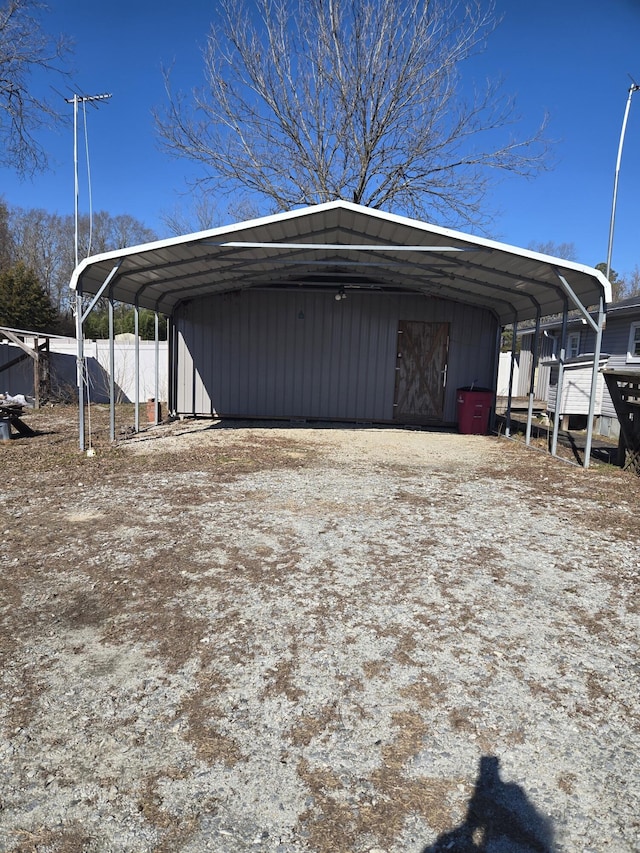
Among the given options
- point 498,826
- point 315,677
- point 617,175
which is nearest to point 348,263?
point 315,677

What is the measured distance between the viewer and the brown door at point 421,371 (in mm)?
11922

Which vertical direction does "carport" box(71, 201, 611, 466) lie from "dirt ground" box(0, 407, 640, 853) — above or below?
above

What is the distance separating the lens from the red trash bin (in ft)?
36.5

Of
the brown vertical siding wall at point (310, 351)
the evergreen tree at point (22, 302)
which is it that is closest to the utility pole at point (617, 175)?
the brown vertical siding wall at point (310, 351)

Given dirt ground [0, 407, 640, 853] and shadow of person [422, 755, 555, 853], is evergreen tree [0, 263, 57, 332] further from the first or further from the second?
shadow of person [422, 755, 555, 853]

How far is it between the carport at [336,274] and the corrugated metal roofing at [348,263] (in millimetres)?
21

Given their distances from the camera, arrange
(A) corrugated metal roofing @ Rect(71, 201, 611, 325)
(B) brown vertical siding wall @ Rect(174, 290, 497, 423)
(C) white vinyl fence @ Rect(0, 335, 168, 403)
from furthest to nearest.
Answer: (C) white vinyl fence @ Rect(0, 335, 168, 403)
(B) brown vertical siding wall @ Rect(174, 290, 497, 423)
(A) corrugated metal roofing @ Rect(71, 201, 611, 325)

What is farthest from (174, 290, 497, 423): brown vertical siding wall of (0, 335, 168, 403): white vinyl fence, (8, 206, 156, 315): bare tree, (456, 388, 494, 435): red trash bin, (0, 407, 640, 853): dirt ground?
(8, 206, 156, 315): bare tree

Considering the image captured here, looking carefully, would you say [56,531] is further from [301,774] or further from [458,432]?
[458,432]

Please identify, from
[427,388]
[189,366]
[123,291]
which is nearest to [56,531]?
[123,291]

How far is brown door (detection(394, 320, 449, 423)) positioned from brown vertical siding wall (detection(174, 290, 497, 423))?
0.54 feet

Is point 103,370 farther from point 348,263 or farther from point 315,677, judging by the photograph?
point 315,677

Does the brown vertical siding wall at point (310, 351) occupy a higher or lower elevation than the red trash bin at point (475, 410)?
higher

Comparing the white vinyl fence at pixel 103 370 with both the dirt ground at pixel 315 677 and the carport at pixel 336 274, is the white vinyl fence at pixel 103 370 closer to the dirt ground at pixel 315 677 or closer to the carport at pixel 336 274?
the carport at pixel 336 274
